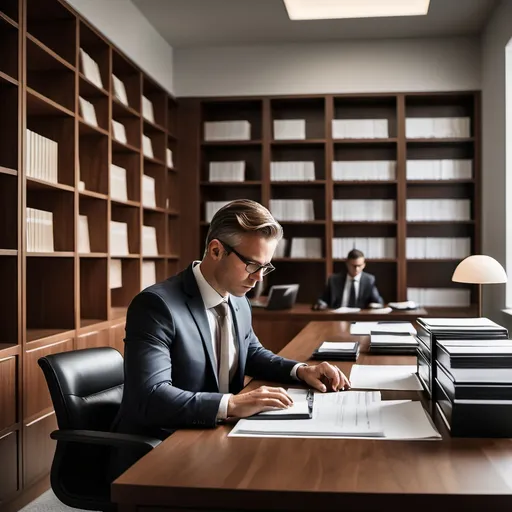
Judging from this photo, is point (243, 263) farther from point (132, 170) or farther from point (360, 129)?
point (360, 129)

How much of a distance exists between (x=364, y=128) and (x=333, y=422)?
17.5ft

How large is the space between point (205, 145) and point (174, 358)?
5.15 meters

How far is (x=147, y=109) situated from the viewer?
602 centimetres

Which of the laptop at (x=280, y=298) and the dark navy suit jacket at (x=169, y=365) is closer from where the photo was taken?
the dark navy suit jacket at (x=169, y=365)

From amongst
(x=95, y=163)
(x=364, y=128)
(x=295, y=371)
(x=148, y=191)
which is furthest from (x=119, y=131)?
(x=295, y=371)

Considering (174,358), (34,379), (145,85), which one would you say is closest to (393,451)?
(174,358)

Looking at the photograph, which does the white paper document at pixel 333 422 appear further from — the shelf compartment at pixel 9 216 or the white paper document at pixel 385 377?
the shelf compartment at pixel 9 216

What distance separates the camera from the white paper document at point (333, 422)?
1.55 meters

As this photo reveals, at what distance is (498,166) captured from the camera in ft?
18.9

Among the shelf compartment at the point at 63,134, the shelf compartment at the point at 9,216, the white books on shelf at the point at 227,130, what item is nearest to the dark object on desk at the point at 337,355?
the shelf compartment at the point at 9,216

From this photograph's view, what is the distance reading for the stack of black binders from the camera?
4.97ft

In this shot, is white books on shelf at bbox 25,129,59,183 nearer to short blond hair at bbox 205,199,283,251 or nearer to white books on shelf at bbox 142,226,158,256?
white books on shelf at bbox 142,226,158,256

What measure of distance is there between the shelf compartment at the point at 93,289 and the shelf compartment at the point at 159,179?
64.9 inches

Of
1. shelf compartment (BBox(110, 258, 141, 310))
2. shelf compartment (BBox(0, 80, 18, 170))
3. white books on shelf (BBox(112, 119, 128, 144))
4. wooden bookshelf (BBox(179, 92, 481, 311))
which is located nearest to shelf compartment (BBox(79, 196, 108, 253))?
white books on shelf (BBox(112, 119, 128, 144))
